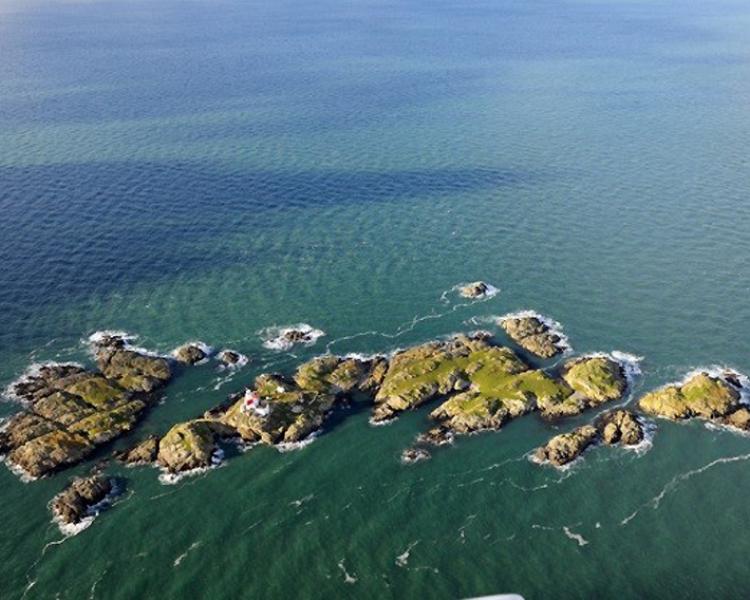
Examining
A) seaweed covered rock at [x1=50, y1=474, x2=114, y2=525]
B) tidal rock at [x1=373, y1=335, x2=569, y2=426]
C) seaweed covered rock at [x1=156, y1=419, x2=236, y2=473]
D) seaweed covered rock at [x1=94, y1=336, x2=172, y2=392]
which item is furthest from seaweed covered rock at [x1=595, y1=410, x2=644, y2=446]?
seaweed covered rock at [x1=50, y1=474, x2=114, y2=525]

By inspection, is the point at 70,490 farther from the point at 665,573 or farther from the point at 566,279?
the point at 566,279

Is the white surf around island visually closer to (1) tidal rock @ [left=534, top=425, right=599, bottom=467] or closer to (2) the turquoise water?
(2) the turquoise water

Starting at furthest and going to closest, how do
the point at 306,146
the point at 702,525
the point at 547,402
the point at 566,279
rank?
the point at 306,146, the point at 566,279, the point at 547,402, the point at 702,525

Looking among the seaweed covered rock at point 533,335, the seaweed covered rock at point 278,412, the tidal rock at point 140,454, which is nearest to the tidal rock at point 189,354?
the seaweed covered rock at point 278,412

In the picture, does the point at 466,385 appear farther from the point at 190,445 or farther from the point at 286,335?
the point at 190,445

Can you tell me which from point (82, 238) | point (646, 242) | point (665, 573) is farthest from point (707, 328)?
point (82, 238)
